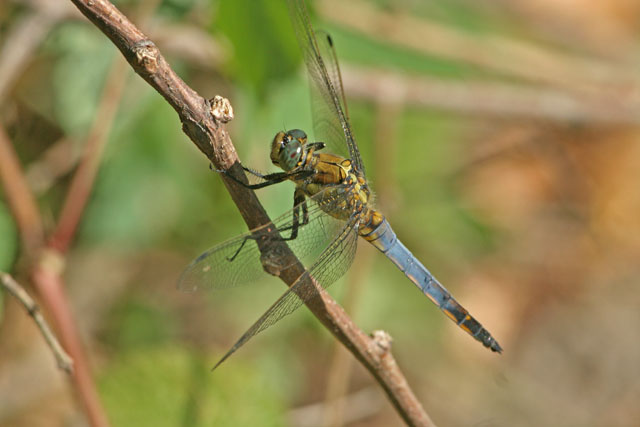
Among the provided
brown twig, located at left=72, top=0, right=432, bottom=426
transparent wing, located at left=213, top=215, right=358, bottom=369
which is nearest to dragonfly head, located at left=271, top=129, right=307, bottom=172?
transparent wing, located at left=213, top=215, right=358, bottom=369

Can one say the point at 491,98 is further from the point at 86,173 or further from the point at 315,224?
the point at 86,173

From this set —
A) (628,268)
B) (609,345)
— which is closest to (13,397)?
(609,345)

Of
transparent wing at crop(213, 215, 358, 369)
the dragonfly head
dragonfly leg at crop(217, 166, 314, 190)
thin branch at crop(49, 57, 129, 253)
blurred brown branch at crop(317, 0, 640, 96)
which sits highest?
thin branch at crop(49, 57, 129, 253)

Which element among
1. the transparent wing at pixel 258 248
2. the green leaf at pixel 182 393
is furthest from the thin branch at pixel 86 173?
the transparent wing at pixel 258 248

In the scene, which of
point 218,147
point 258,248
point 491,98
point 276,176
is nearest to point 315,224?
point 276,176

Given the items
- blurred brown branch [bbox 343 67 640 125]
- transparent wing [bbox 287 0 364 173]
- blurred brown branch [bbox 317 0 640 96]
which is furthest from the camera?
blurred brown branch [bbox 317 0 640 96]

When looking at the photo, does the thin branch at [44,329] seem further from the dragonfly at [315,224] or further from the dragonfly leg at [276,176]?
the dragonfly leg at [276,176]

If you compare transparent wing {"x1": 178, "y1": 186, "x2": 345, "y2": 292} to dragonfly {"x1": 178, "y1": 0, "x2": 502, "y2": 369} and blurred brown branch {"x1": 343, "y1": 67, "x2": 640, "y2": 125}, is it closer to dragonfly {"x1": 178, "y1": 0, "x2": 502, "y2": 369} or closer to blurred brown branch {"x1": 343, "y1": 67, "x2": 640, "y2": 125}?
dragonfly {"x1": 178, "y1": 0, "x2": 502, "y2": 369}
